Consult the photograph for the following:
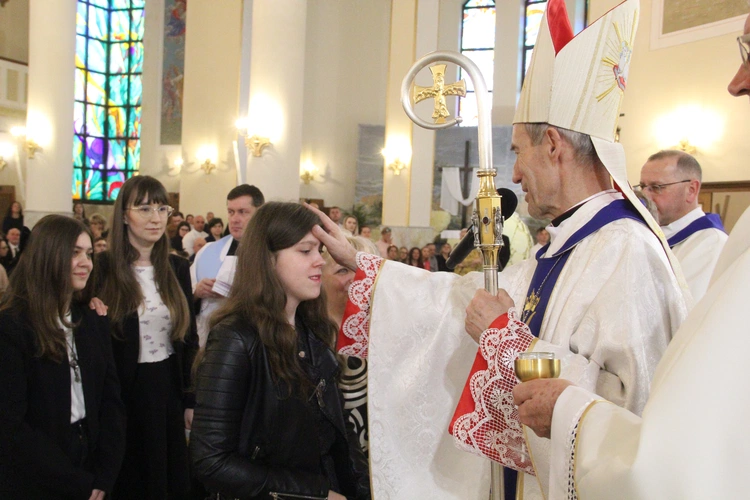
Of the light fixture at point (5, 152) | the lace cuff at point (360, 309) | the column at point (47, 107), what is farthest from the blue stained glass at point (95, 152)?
the lace cuff at point (360, 309)

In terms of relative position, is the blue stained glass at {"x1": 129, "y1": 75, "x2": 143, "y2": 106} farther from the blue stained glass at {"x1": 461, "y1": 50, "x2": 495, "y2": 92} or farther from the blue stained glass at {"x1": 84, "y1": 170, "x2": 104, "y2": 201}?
the blue stained glass at {"x1": 461, "y1": 50, "x2": 495, "y2": 92}

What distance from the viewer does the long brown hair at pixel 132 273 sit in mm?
3125

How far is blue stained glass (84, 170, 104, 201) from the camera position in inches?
731

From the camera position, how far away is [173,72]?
17547 mm

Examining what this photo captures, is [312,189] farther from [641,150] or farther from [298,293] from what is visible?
[298,293]

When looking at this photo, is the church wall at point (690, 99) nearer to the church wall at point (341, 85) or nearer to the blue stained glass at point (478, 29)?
the blue stained glass at point (478, 29)

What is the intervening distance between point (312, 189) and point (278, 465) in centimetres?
1576

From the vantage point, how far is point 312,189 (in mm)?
17547

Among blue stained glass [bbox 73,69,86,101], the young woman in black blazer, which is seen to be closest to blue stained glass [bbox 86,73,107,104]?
blue stained glass [bbox 73,69,86,101]

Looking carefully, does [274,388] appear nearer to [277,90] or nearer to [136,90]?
[277,90]

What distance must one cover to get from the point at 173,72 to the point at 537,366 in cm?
1785

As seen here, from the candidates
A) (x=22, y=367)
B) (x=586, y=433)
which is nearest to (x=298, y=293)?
(x=22, y=367)

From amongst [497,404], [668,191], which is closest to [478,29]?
[668,191]

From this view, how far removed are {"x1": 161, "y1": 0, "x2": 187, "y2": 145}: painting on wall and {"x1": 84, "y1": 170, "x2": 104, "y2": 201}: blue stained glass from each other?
8.41ft
